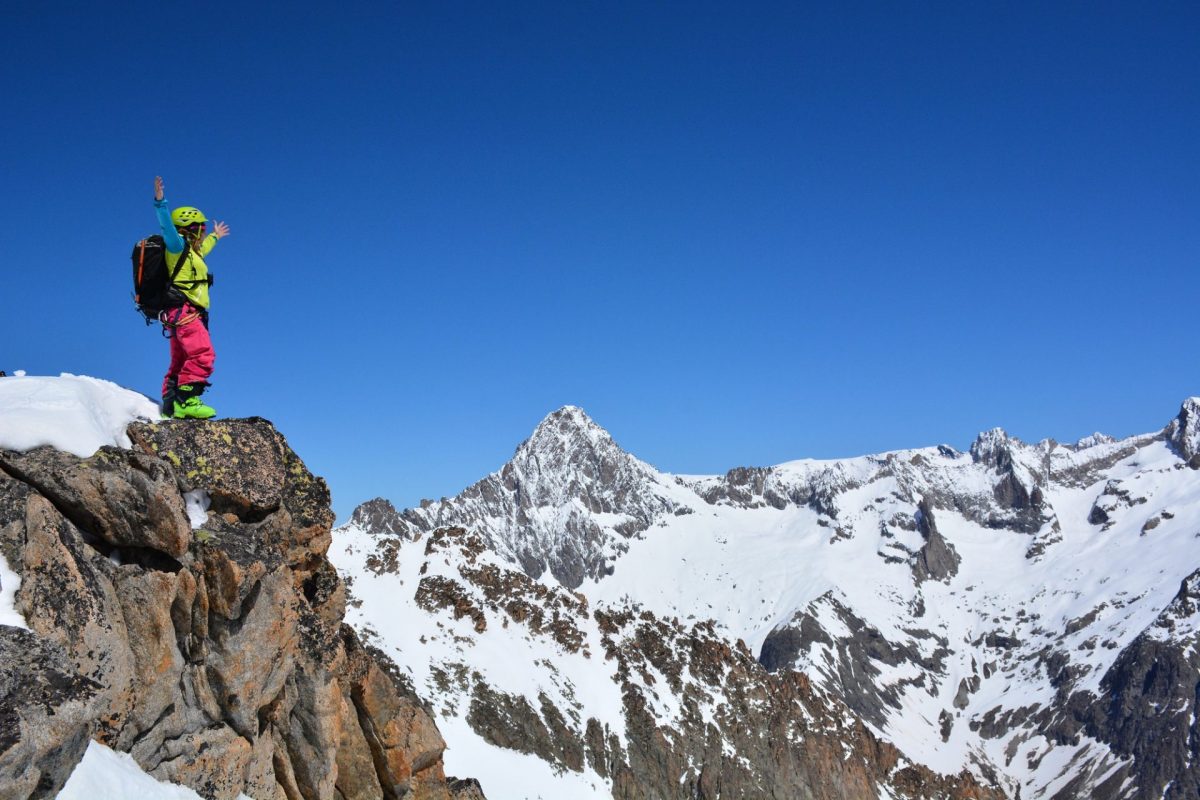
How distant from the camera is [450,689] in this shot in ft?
173

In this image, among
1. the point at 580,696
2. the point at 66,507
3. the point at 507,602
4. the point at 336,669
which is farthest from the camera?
the point at 507,602

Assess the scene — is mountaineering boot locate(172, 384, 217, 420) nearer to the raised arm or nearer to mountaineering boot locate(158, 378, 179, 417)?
mountaineering boot locate(158, 378, 179, 417)

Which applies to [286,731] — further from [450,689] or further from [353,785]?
[450,689]

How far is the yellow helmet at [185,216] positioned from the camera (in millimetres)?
17203

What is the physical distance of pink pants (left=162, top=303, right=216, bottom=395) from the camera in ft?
55.7

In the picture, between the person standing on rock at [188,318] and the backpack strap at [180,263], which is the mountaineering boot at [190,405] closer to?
the person standing on rock at [188,318]

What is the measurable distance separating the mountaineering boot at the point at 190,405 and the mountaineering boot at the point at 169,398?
57 mm

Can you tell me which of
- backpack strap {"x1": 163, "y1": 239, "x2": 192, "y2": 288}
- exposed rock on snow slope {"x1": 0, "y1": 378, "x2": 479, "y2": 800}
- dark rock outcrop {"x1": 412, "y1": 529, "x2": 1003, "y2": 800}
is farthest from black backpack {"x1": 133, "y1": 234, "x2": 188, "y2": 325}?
dark rock outcrop {"x1": 412, "y1": 529, "x2": 1003, "y2": 800}

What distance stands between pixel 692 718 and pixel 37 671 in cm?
6473

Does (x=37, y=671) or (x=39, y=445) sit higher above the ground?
(x=39, y=445)

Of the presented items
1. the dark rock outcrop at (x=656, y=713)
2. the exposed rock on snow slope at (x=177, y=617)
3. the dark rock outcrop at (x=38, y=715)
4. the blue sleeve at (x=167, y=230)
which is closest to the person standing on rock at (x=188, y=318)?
the blue sleeve at (x=167, y=230)

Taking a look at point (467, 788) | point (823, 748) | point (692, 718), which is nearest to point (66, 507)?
point (467, 788)

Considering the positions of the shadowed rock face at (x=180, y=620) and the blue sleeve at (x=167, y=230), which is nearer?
the shadowed rock face at (x=180, y=620)

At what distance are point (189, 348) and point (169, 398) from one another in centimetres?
99
